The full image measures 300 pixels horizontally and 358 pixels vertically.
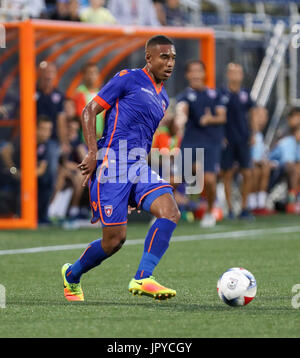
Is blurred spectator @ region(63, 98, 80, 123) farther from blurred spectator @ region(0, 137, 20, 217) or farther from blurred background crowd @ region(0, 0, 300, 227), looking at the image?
blurred spectator @ region(0, 137, 20, 217)

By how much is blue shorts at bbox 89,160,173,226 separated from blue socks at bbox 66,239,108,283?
0.19 metres

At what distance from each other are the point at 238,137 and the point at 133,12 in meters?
3.36

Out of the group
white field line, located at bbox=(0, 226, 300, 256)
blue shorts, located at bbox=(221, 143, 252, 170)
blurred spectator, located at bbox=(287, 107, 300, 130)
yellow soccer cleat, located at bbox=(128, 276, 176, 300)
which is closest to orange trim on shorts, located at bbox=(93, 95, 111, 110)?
yellow soccer cleat, located at bbox=(128, 276, 176, 300)

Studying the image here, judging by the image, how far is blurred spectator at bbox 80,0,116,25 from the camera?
16.2 metres

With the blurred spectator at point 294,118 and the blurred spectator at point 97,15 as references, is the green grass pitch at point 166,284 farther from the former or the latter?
the blurred spectator at point 294,118

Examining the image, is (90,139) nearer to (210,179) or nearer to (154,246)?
(154,246)

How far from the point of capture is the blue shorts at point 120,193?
6.77 metres

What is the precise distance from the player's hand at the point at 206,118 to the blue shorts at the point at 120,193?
24.2 ft

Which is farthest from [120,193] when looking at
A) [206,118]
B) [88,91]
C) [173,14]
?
[173,14]

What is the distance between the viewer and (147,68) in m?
7.12

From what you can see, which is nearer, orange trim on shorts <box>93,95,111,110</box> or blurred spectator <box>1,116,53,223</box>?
orange trim on shorts <box>93,95,111,110</box>

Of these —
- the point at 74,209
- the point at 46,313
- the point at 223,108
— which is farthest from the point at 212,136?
the point at 46,313

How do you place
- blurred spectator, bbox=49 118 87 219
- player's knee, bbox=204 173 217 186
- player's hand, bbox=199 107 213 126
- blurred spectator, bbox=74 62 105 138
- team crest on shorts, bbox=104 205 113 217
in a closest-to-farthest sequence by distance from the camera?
team crest on shorts, bbox=104 205 113 217 → player's knee, bbox=204 173 217 186 → player's hand, bbox=199 107 213 126 → blurred spectator, bbox=74 62 105 138 → blurred spectator, bbox=49 118 87 219
